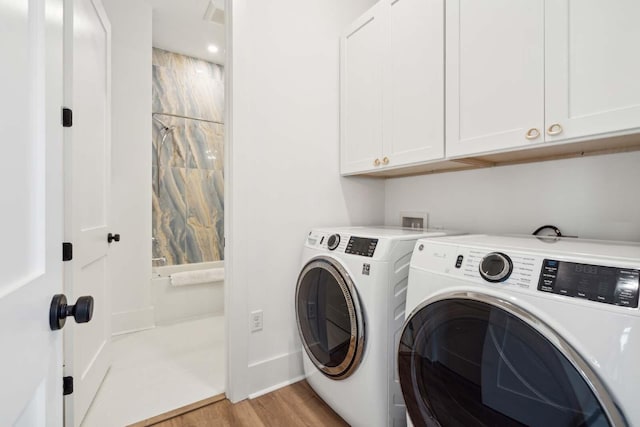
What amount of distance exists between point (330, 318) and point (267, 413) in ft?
1.93

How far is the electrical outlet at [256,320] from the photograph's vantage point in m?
1.67

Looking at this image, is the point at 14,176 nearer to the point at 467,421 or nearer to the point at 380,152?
the point at 467,421

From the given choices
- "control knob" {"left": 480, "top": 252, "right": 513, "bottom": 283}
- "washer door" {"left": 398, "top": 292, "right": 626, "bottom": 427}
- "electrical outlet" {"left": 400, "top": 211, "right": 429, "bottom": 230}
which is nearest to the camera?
"washer door" {"left": 398, "top": 292, "right": 626, "bottom": 427}

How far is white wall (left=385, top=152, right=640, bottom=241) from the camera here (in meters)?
1.16

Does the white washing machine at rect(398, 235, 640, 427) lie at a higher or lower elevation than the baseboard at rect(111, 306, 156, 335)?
higher

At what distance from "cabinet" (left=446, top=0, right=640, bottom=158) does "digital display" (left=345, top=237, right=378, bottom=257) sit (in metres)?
0.56

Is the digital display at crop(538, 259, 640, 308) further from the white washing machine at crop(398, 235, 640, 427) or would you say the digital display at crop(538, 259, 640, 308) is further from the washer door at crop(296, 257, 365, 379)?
the washer door at crop(296, 257, 365, 379)

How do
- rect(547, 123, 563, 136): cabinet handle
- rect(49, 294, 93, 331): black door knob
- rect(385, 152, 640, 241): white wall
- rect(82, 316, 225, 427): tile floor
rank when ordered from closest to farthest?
1. rect(49, 294, 93, 331): black door knob
2. rect(547, 123, 563, 136): cabinet handle
3. rect(385, 152, 640, 241): white wall
4. rect(82, 316, 225, 427): tile floor

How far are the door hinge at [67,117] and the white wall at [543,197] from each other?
187 centimetres

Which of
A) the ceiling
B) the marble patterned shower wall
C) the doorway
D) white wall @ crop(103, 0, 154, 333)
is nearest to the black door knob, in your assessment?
the doorway

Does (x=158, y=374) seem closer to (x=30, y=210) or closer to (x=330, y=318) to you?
(x=330, y=318)

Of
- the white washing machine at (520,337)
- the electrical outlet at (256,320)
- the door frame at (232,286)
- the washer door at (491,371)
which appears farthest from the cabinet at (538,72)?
the electrical outlet at (256,320)

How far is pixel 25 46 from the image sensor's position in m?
0.48

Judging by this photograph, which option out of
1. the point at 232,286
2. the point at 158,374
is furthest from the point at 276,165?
the point at 158,374
